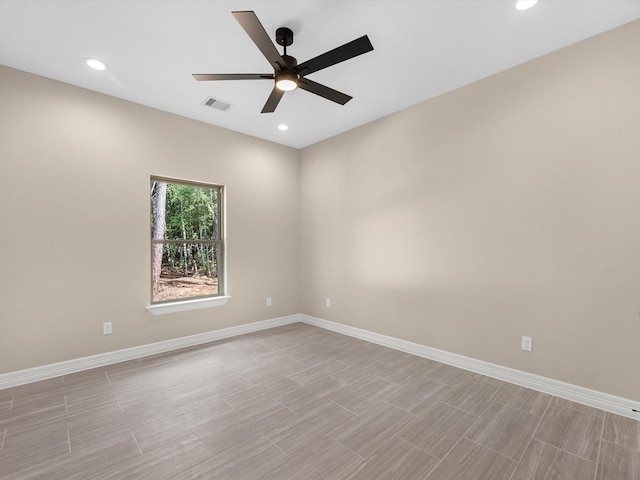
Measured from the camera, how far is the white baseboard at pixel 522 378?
2271mm

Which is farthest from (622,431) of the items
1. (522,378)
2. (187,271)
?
(187,271)

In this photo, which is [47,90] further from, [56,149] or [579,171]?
[579,171]

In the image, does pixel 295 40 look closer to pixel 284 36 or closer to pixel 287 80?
pixel 284 36

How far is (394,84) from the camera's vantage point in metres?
3.10

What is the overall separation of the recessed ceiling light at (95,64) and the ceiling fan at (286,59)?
44.7 inches

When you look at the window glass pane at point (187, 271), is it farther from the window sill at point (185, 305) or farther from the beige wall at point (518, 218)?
the beige wall at point (518, 218)

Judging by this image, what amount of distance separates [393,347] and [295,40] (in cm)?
344

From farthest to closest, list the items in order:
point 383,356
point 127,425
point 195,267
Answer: point 195,267 → point 383,356 → point 127,425

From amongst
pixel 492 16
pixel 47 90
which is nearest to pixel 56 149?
pixel 47 90

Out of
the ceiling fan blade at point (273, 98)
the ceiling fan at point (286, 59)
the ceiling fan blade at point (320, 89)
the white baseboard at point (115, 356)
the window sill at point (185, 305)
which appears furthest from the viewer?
the window sill at point (185, 305)

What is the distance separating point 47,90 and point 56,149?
0.58 m

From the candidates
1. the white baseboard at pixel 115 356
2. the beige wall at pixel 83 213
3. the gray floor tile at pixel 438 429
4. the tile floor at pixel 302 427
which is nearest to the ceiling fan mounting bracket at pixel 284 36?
the beige wall at pixel 83 213

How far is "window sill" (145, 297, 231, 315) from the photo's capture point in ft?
11.7

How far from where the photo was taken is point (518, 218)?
9.10ft
